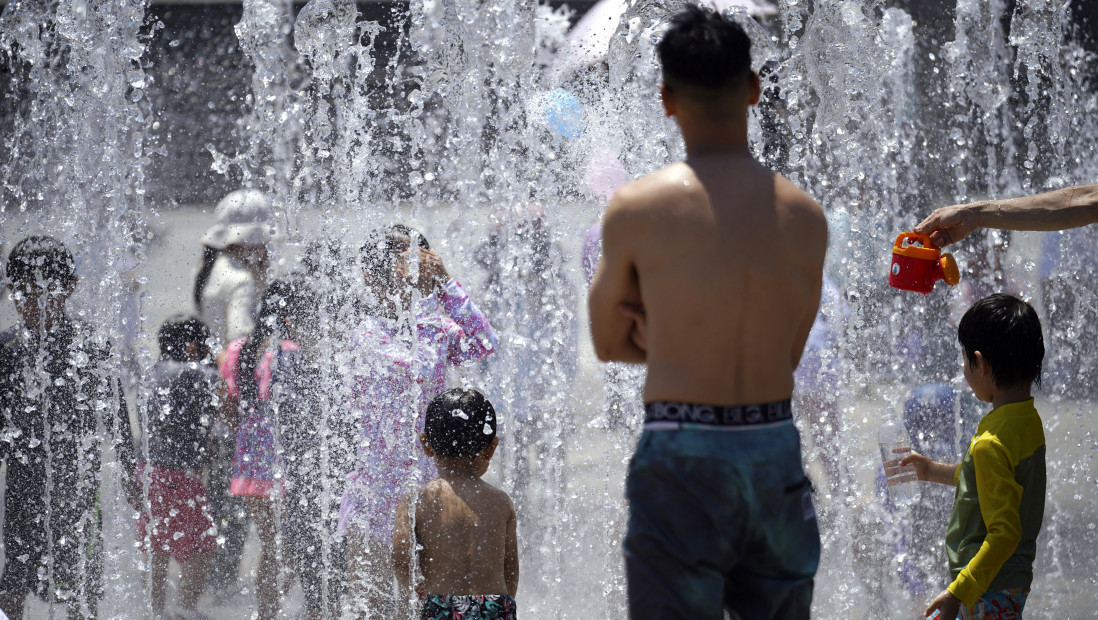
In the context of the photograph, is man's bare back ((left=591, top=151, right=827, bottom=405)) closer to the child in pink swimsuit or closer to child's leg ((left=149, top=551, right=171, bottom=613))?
the child in pink swimsuit

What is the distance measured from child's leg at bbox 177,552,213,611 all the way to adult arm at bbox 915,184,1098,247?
2558mm

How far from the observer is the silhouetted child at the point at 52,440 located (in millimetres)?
3531

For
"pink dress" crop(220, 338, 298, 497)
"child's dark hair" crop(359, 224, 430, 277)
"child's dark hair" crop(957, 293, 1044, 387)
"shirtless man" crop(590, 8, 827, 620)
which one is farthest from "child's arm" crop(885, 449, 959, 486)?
"pink dress" crop(220, 338, 298, 497)

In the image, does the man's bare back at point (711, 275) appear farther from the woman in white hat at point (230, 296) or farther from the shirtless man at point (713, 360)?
the woman in white hat at point (230, 296)

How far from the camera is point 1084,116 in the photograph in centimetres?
624

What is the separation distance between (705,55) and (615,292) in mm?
406

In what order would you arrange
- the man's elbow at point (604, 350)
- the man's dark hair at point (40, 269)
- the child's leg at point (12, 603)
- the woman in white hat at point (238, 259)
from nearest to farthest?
the man's elbow at point (604, 350) < the child's leg at point (12, 603) < the man's dark hair at point (40, 269) < the woman in white hat at point (238, 259)

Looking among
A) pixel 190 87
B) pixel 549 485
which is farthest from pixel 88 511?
pixel 190 87

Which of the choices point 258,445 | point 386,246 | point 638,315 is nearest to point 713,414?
point 638,315

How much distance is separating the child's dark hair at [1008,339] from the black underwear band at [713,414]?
86cm

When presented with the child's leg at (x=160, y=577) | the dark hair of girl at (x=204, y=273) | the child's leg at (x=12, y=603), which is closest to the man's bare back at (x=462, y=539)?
the child's leg at (x=160, y=577)

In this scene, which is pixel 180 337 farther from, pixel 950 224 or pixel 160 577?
pixel 950 224

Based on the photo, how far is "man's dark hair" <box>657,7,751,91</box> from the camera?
1771mm

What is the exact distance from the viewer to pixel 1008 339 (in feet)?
7.64
